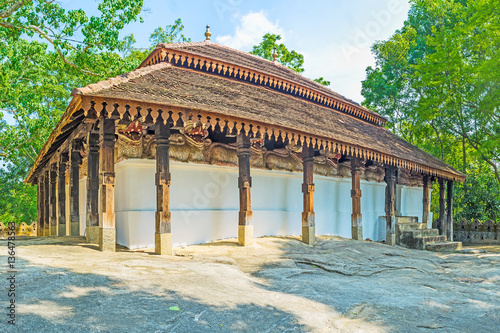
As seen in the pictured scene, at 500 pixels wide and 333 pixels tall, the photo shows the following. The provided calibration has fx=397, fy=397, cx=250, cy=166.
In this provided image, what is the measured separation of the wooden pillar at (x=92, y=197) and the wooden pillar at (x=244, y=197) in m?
3.35

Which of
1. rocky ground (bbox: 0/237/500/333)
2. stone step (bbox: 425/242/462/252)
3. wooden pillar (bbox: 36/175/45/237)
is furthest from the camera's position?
wooden pillar (bbox: 36/175/45/237)

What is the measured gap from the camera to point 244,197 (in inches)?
365

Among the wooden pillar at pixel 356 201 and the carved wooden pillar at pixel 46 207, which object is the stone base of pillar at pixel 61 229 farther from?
the wooden pillar at pixel 356 201

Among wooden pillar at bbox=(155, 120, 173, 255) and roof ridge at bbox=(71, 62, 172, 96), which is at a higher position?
roof ridge at bbox=(71, 62, 172, 96)

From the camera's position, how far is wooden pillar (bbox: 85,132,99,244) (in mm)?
9266

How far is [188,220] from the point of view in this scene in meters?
9.72

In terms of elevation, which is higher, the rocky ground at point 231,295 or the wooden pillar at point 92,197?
the wooden pillar at point 92,197

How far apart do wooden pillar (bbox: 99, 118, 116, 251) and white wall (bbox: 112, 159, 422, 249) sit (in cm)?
138

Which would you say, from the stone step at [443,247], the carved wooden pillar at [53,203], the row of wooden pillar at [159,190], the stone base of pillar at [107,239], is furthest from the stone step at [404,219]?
the carved wooden pillar at [53,203]

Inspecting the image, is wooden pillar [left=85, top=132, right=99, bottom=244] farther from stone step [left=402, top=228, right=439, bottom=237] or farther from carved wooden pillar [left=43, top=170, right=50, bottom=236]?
stone step [left=402, top=228, right=439, bottom=237]

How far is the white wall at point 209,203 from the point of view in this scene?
9.26 metres

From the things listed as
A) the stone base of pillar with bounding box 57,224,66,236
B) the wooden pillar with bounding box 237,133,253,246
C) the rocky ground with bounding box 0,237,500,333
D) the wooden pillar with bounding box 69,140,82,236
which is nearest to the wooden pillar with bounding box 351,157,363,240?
the rocky ground with bounding box 0,237,500,333

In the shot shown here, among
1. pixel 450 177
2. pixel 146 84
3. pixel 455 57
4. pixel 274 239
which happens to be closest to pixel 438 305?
pixel 274 239

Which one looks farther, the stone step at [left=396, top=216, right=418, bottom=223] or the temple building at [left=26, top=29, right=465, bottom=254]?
the stone step at [left=396, top=216, right=418, bottom=223]
